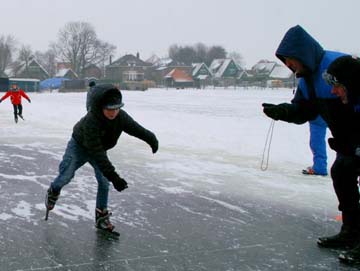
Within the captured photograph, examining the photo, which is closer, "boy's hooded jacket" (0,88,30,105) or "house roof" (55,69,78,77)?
"boy's hooded jacket" (0,88,30,105)

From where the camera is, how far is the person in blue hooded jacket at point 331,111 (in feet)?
12.5

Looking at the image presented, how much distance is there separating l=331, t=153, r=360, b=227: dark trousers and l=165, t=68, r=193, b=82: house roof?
8452cm

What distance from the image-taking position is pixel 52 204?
442cm

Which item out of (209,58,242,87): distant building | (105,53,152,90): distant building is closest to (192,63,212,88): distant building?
(209,58,242,87): distant building

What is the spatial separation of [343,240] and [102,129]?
2.12 m

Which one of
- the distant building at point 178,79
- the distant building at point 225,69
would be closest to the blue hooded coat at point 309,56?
the distant building at point 178,79

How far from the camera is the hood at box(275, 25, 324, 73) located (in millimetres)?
3885

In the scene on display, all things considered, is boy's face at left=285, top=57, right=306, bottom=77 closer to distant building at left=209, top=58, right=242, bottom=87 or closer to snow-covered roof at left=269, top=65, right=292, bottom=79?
distant building at left=209, top=58, right=242, bottom=87

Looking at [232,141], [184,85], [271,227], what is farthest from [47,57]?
[271,227]

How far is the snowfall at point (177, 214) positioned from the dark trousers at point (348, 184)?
38 centimetres

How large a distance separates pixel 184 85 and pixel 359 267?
8116 centimetres

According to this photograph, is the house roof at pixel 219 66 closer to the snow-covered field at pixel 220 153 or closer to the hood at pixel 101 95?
the snow-covered field at pixel 220 153

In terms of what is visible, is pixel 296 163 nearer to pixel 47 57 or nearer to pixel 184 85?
pixel 184 85

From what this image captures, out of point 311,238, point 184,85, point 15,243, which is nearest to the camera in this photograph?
point 15,243
